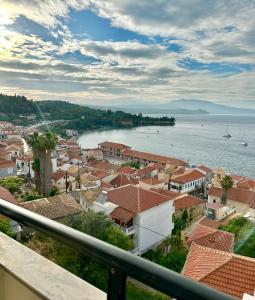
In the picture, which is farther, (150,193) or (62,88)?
(62,88)

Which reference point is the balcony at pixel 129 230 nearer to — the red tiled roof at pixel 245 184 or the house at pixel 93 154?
the red tiled roof at pixel 245 184

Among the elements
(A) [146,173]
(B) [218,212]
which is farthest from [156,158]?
(B) [218,212]

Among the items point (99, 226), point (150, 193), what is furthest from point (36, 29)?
point (150, 193)

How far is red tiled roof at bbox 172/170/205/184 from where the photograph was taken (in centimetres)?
1861

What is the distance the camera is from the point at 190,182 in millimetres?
19109

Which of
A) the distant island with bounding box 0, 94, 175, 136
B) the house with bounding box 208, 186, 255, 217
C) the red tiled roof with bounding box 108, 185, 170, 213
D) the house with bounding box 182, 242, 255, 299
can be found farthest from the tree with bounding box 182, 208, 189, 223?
the distant island with bounding box 0, 94, 175, 136

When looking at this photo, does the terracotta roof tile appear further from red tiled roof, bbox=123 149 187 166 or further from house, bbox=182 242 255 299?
Result: house, bbox=182 242 255 299

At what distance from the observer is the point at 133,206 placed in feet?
31.1

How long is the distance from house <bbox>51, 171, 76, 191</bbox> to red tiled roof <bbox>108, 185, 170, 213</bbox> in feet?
17.2

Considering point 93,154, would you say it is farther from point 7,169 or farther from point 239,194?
point 239,194

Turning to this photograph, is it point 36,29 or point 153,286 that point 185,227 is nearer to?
point 36,29

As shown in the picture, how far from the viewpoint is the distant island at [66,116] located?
23672 millimetres

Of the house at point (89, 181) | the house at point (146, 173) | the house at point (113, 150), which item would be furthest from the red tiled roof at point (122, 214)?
the house at point (113, 150)

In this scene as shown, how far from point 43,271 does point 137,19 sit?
385cm
